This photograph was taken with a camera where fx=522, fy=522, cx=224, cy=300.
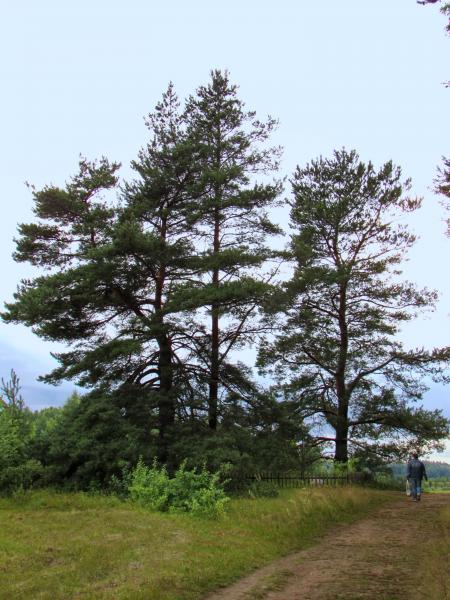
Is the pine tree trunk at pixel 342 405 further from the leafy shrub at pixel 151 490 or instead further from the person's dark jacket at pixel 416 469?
the leafy shrub at pixel 151 490

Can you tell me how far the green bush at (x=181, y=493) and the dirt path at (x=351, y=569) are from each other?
2.97m

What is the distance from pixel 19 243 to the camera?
20172 mm

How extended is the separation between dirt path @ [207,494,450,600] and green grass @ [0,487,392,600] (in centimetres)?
47

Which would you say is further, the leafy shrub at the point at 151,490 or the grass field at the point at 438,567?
the leafy shrub at the point at 151,490

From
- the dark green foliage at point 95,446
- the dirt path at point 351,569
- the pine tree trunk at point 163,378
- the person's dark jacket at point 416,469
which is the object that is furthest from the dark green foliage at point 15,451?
the person's dark jacket at point 416,469

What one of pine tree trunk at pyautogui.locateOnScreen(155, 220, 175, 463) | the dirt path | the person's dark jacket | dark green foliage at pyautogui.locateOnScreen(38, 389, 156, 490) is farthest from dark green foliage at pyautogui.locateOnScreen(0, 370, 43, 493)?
the person's dark jacket

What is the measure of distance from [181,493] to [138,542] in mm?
4332

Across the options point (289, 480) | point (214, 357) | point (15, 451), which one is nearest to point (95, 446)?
point (15, 451)

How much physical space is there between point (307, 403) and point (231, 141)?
1277 cm

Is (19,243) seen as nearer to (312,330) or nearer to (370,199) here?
(312,330)

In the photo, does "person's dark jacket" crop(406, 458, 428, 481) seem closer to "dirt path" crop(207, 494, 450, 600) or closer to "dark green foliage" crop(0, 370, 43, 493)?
"dirt path" crop(207, 494, 450, 600)

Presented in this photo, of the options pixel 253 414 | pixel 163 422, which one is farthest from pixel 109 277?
pixel 253 414

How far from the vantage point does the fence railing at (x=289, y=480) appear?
16703mm

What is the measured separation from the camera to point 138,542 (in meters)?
9.84
